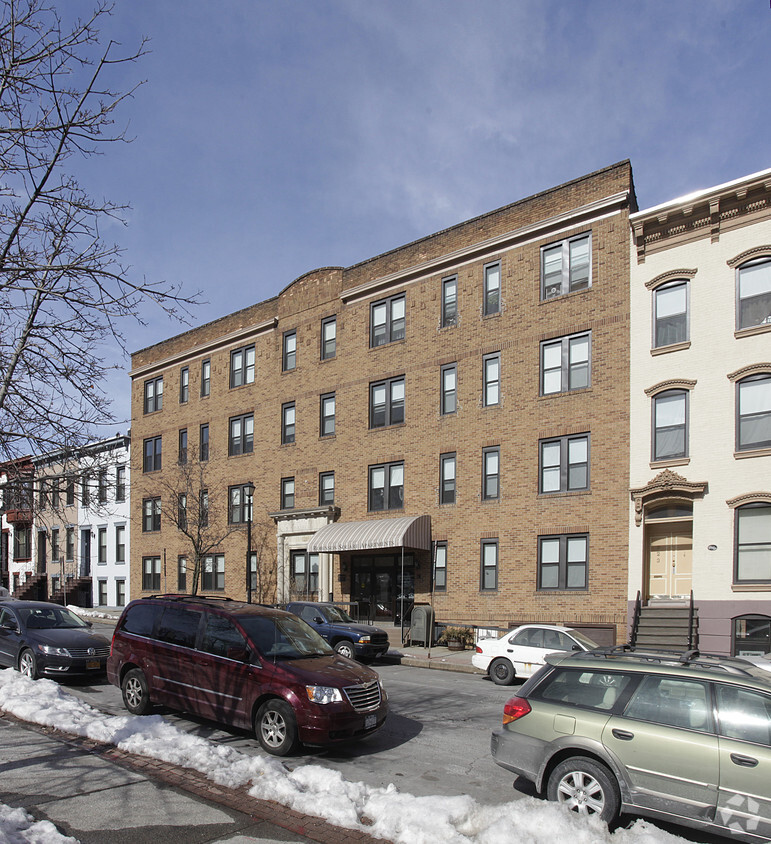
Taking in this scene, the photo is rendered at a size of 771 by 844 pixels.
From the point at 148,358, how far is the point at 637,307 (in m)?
27.2

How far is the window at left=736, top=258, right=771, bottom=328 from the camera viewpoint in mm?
19703

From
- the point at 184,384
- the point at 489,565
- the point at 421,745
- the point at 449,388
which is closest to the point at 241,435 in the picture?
the point at 184,384

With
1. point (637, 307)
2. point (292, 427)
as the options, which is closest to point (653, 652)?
point (637, 307)

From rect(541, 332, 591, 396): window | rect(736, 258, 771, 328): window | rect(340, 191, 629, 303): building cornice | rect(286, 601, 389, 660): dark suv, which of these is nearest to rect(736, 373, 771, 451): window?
rect(736, 258, 771, 328): window

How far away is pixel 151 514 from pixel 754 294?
29958 mm

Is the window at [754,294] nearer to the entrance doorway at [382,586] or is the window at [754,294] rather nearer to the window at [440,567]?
the window at [440,567]

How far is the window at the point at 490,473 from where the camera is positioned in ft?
80.6

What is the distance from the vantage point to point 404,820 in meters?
6.28

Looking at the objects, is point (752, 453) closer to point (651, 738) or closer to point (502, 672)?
point (502, 672)

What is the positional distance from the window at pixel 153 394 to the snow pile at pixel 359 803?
30612 mm

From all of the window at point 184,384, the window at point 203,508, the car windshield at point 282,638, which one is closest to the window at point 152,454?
the window at point 184,384

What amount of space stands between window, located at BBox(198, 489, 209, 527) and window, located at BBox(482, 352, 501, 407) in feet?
47.1

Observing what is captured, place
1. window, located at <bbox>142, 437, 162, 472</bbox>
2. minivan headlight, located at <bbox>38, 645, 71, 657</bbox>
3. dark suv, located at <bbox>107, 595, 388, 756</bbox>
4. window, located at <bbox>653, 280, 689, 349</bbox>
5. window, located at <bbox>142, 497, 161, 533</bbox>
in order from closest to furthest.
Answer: dark suv, located at <bbox>107, 595, 388, 756</bbox>, minivan headlight, located at <bbox>38, 645, 71, 657</bbox>, window, located at <bbox>653, 280, 689, 349</bbox>, window, located at <bbox>142, 497, 161, 533</bbox>, window, located at <bbox>142, 437, 162, 472</bbox>

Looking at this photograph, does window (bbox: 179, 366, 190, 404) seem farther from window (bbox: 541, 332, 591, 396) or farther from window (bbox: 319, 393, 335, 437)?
window (bbox: 541, 332, 591, 396)
